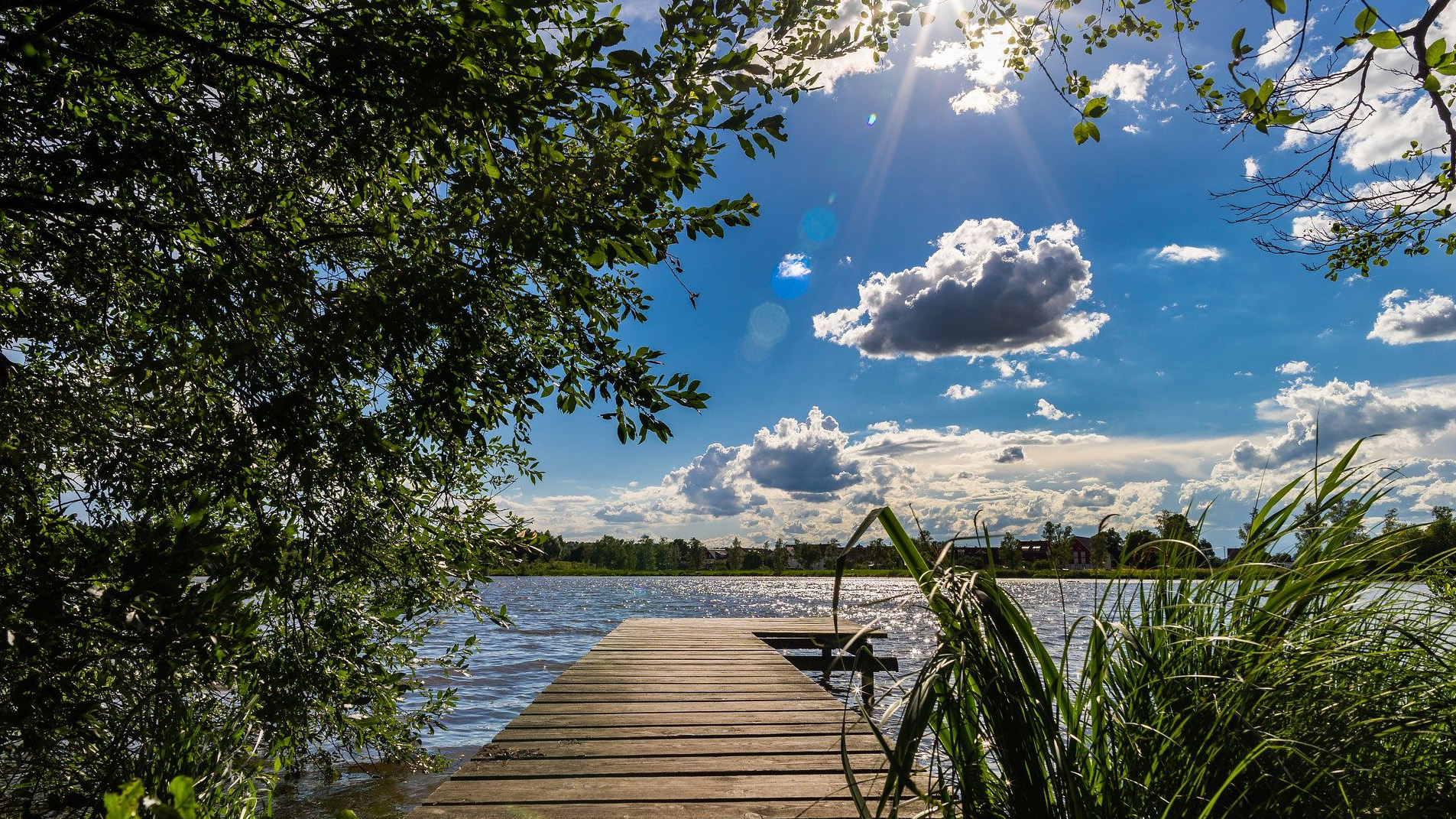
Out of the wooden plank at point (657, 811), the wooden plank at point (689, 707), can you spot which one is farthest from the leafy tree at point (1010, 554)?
the wooden plank at point (689, 707)

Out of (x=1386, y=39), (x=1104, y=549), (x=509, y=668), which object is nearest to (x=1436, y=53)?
(x=1386, y=39)

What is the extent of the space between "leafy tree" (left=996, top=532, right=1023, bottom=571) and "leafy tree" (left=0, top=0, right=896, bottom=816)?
1.88 metres

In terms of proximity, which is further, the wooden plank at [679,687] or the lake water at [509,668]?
the wooden plank at [679,687]

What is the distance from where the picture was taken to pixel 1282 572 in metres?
1.90

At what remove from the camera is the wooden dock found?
10.4ft

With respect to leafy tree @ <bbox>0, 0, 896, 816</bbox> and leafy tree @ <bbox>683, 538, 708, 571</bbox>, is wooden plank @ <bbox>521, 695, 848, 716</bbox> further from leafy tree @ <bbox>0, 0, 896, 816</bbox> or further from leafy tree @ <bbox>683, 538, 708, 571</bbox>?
leafy tree @ <bbox>683, 538, 708, 571</bbox>

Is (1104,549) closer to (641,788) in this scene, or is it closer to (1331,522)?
(1331,522)

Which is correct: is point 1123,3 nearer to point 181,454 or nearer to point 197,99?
point 197,99

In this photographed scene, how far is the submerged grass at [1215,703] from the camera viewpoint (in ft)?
5.13

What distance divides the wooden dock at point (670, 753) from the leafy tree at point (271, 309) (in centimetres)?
99

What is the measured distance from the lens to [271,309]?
10.4 ft

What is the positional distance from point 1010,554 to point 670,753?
3.04m

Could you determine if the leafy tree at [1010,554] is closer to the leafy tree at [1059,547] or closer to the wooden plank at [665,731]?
the leafy tree at [1059,547]

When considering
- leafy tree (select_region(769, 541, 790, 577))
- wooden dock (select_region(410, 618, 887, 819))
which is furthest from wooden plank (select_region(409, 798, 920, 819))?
leafy tree (select_region(769, 541, 790, 577))
